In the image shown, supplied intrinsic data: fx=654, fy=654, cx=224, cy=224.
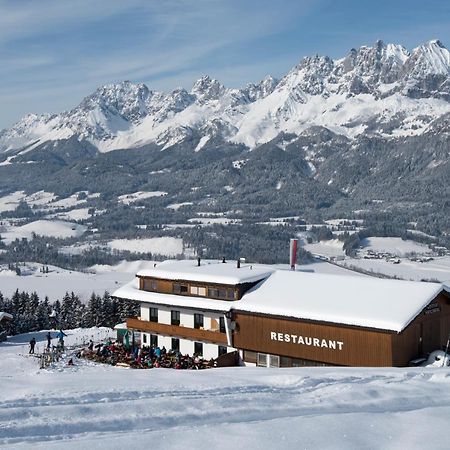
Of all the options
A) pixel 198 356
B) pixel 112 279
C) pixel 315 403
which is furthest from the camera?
pixel 112 279

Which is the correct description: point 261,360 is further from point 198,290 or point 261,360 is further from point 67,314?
point 67,314

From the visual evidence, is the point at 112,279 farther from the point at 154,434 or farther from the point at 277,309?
Result: the point at 154,434

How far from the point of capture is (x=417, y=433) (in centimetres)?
1481

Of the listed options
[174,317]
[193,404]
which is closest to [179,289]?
[174,317]

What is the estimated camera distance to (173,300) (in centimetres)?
4494

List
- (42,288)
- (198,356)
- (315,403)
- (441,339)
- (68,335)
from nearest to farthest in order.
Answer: (315,403), (441,339), (198,356), (68,335), (42,288)

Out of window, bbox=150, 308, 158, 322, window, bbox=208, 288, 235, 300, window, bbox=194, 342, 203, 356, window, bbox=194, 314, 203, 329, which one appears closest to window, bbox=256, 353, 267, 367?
window, bbox=208, 288, 235, 300

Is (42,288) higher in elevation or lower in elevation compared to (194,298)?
lower

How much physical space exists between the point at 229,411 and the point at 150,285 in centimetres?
3121

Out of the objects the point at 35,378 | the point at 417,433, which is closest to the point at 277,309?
the point at 35,378

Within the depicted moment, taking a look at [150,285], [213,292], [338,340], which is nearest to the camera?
[338,340]

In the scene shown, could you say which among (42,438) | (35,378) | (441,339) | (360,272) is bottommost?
(360,272)

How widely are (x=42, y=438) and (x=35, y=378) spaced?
31.6 ft

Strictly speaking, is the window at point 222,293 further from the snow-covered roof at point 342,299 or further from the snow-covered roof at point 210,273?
the snow-covered roof at point 342,299
